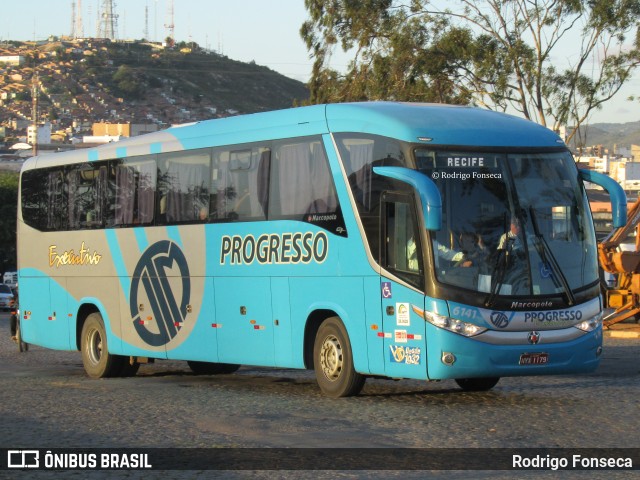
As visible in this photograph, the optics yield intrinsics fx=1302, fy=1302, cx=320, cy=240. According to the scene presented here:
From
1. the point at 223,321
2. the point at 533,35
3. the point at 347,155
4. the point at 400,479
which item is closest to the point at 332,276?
the point at 347,155

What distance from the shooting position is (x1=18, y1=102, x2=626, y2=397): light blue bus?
13.9 m

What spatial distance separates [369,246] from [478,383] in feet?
8.61

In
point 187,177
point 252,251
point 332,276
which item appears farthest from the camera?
point 187,177

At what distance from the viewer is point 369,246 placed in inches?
575

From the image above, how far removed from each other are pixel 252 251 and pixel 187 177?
2194 millimetres

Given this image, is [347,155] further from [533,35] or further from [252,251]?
[533,35]

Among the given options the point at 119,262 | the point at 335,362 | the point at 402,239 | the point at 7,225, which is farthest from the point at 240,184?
the point at 7,225

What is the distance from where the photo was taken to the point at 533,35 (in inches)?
1629

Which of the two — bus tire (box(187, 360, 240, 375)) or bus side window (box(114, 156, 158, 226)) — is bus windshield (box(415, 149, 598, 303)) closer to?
bus side window (box(114, 156, 158, 226))

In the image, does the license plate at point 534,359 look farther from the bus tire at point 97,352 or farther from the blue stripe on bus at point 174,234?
the bus tire at point 97,352

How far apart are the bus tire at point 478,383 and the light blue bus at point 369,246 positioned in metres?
0.02

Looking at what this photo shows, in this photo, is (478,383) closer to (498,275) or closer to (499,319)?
(499,319)

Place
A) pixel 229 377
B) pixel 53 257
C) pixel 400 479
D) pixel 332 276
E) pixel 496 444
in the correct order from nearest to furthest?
pixel 400 479, pixel 496 444, pixel 332 276, pixel 229 377, pixel 53 257

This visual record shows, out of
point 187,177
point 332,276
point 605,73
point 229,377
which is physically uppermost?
point 605,73
